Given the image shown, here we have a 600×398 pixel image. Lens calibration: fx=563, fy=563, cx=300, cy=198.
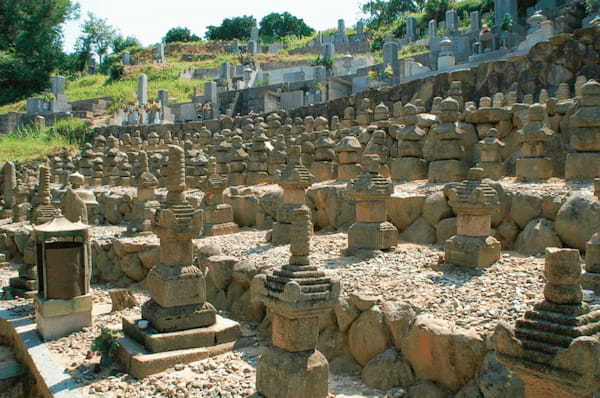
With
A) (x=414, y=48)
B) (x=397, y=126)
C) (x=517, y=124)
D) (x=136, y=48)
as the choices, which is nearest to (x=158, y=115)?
(x=414, y=48)

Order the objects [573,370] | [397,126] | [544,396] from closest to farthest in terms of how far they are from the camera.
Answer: [573,370] < [544,396] < [397,126]

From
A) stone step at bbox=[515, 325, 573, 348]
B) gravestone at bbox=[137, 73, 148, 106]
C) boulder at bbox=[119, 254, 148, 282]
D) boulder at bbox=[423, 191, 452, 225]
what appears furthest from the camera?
gravestone at bbox=[137, 73, 148, 106]

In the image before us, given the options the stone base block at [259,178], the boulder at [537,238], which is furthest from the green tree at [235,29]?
the boulder at [537,238]

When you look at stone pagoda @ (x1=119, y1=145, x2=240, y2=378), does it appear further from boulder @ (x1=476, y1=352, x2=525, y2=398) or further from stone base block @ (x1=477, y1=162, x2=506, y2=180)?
stone base block @ (x1=477, y1=162, x2=506, y2=180)

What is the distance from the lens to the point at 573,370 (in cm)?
338

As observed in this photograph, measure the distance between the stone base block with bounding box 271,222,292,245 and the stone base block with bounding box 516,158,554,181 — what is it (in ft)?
14.5

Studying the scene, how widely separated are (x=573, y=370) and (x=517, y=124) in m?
9.44

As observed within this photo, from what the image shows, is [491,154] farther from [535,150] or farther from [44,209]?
[44,209]

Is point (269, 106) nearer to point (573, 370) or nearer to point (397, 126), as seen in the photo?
point (397, 126)

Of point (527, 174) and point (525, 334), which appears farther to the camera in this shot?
point (527, 174)

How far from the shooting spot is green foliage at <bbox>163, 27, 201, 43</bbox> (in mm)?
70562

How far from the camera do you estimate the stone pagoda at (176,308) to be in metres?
7.21

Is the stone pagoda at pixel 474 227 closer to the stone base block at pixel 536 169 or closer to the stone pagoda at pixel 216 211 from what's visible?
the stone base block at pixel 536 169

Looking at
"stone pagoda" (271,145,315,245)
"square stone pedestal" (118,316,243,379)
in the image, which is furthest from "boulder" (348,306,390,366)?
"stone pagoda" (271,145,315,245)
